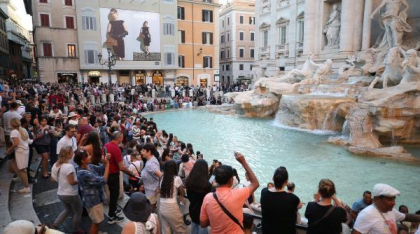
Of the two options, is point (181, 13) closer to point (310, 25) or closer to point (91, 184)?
point (310, 25)

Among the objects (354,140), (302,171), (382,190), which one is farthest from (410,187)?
(382,190)

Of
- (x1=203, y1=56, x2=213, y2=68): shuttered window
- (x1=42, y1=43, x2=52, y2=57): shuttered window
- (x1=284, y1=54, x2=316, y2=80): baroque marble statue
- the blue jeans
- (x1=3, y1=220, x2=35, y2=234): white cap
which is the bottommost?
the blue jeans

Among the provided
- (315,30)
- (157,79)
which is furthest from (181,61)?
(315,30)

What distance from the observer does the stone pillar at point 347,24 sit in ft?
62.1

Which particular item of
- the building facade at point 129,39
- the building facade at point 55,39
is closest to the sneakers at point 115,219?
the building facade at point 129,39

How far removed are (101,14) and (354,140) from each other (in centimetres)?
2738

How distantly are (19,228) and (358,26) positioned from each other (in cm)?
2126

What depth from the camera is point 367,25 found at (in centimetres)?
1809

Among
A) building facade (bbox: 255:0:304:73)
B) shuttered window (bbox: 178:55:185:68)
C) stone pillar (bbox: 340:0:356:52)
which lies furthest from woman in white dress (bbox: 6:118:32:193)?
shuttered window (bbox: 178:55:185:68)

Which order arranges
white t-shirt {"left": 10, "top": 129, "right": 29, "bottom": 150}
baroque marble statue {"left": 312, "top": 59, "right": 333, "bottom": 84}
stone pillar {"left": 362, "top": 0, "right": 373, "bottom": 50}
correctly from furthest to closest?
1. stone pillar {"left": 362, "top": 0, "right": 373, "bottom": 50}
2. baroque marble statue {"left": 312, "top": 59, "right": 333, "bottom": 84}
3. white t-shirt {"left": 10, "top": 129, "right": 29, "bottom": 150}

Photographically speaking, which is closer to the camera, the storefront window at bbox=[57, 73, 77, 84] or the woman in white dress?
the woman in white dress

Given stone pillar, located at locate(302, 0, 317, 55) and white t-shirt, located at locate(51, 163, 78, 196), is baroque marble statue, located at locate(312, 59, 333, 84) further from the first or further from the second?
white t-shirt, located at locate(51, 163, 78, 196)

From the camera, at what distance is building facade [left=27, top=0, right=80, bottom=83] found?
27.9m

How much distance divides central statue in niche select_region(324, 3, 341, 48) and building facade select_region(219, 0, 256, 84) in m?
24.2
